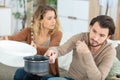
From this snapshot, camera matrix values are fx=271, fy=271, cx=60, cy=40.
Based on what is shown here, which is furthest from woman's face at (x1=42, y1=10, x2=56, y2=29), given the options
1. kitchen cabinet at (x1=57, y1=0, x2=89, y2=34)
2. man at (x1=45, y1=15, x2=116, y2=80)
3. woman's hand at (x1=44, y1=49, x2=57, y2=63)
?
kitchen cabinet at (x1=57, y1=0, x2=89, y2=34)

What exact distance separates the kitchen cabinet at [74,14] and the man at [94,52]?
277cm

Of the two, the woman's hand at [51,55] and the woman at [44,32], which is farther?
the woman at [44,32]

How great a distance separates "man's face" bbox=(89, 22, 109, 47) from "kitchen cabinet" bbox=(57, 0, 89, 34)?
113 inches

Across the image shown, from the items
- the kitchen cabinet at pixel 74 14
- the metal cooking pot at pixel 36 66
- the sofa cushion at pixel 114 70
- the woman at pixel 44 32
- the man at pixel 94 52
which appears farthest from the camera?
the kitchen cabinet at pixel 74 14

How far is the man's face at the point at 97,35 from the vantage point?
1712 millimetres

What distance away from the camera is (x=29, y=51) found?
72.0 inches

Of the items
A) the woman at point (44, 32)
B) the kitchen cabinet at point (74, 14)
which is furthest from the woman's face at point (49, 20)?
the kitchen cabinet at point (74, 14)

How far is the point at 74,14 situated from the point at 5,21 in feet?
4.41

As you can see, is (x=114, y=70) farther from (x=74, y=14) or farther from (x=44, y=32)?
(x=74, y=14)

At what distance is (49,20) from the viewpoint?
2277 millimetres

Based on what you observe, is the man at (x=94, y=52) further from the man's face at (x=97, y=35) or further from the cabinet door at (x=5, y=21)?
the cabinet door at (x=5, y=21)

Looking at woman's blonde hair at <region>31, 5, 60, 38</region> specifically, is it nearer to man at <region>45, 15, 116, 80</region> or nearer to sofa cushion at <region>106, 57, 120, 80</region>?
man at <region>45, 15, 116, 80</region>

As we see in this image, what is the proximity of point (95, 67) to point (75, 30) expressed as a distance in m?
3.23

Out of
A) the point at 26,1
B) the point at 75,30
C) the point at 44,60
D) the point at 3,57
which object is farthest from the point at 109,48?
the point at 26,1
